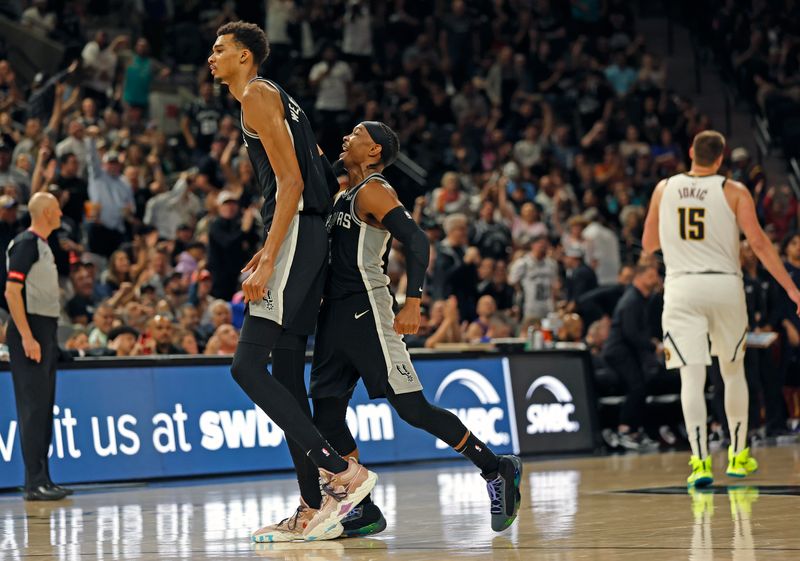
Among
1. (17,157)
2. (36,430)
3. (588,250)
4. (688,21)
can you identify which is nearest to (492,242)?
(588,250)

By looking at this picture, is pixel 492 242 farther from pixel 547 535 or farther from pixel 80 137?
pixel 547 535

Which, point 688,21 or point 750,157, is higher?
point 688,21

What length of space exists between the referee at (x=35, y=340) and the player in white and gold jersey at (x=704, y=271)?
4475 millimetres

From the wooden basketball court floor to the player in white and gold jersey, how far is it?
760 mm

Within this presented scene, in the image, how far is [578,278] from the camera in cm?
1780

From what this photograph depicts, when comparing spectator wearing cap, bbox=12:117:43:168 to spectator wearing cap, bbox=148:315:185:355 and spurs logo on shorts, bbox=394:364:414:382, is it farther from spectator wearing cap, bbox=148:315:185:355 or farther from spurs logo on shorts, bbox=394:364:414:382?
spurs logo on shorts, bbox=394:364:414:382

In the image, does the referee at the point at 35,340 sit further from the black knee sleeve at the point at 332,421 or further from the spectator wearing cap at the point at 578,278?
the spectator wearing cap at the point at 578,278

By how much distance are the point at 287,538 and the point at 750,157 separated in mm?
18830

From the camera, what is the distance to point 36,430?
1041 cm

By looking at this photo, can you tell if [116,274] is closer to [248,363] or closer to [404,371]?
[404,371]

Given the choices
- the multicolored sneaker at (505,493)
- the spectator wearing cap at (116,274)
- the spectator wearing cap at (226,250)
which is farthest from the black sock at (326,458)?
the spectator wearing cap at (226,250)

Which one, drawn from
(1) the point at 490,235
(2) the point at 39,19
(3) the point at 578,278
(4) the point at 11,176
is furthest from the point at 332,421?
(2) the point at 39,19

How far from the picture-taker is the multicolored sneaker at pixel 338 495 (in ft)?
22.3

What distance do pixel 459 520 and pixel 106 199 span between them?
9997mm
